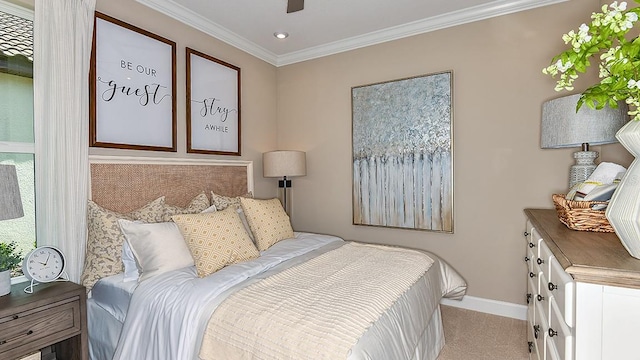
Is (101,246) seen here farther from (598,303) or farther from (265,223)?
(598,303)

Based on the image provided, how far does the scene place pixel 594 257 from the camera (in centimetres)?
98

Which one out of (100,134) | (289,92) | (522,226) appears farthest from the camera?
(289,92)

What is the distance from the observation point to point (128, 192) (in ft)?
7.63

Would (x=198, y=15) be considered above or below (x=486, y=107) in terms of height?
above

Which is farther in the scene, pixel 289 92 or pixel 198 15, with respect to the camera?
pixel 289 92

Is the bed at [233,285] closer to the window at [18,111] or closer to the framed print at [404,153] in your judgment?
the window at [18,111]

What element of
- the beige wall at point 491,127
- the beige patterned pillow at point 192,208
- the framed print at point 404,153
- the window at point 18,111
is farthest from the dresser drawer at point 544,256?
the window at point 18,111

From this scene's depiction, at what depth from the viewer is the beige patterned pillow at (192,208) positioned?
2.31 m

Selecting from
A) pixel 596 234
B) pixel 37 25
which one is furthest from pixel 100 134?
pixel 596 234

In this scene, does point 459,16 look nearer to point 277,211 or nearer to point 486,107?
point 486,107

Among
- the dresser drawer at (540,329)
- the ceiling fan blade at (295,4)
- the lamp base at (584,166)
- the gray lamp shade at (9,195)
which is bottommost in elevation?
the dresser drawer at (540,329)

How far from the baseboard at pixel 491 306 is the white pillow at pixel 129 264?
8.63 ft

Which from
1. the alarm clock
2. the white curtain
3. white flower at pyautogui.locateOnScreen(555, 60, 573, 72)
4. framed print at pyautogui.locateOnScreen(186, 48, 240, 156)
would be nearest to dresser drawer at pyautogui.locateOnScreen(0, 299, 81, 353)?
the alarm clock

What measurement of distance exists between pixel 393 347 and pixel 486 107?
2.26 metres
